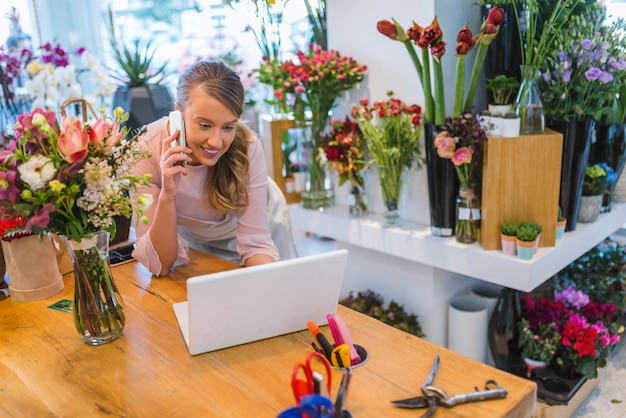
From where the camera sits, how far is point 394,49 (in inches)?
95.2

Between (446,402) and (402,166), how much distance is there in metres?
1.47

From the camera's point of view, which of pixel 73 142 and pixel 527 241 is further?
pixel 527 241

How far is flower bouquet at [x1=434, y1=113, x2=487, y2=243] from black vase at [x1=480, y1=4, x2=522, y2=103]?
32 cm

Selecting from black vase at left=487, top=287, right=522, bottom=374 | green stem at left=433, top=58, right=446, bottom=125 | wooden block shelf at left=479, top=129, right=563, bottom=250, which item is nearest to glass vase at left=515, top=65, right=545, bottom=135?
wooden block shelf at left=479, top=129, right=563, bottom=250

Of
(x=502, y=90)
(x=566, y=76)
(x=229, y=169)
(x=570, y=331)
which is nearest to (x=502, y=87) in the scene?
(x=502, y=90)

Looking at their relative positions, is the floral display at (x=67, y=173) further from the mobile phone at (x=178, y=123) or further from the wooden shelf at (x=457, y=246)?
the wooden shelf at (x=457, y=246)

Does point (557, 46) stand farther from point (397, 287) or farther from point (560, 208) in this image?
point (397, 287)

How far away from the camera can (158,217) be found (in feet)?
5.38

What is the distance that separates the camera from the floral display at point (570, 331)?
218cm

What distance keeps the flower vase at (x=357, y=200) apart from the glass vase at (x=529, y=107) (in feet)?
2.63

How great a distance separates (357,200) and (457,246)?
1.90ft

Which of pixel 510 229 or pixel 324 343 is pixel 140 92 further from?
pixel 324 343

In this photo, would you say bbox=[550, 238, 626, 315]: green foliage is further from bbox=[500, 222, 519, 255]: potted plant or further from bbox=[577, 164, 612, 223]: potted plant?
bbox=[500, 222, 519, 255]: potted plant

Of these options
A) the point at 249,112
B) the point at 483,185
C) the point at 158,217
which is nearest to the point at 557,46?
the point at 483,185
